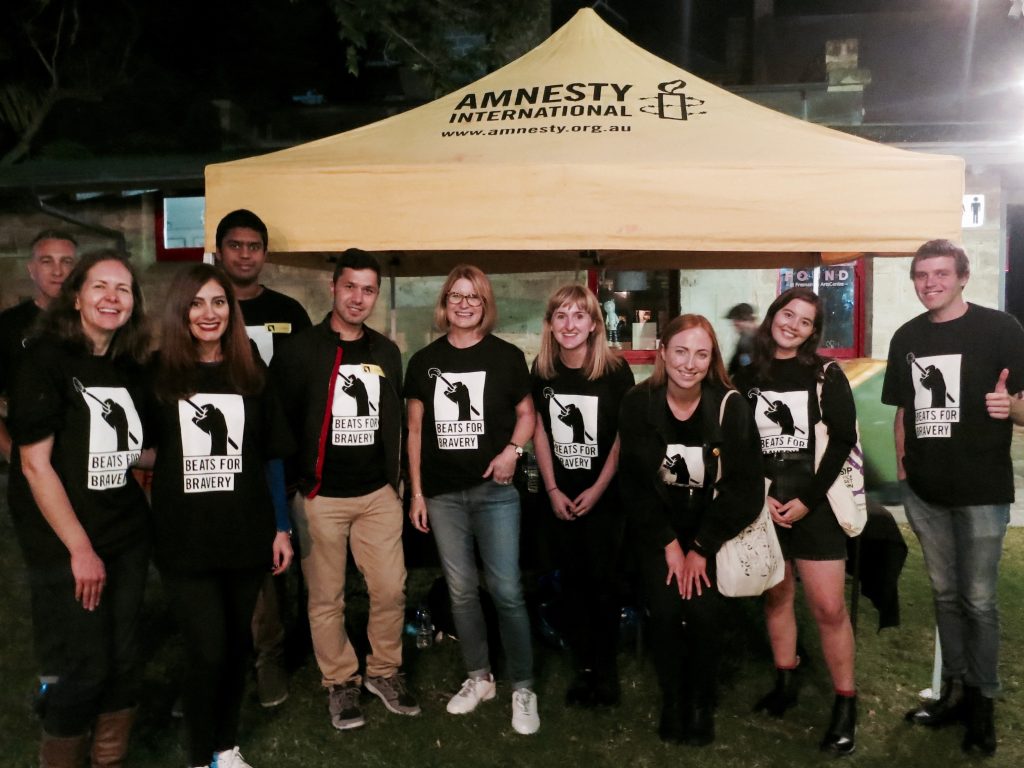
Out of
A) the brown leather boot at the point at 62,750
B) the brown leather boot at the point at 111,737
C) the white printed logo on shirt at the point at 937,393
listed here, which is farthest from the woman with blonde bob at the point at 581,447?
the brown leather boot at the point at 62,750

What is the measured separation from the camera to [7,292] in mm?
8312

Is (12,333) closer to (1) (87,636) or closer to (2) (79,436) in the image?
(2) (79,436)

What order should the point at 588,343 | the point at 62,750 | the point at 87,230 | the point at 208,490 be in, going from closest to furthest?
the point at 62,750, the point at 208,490, the point at 588,343, the point at 87,230

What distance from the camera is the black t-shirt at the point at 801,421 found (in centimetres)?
276

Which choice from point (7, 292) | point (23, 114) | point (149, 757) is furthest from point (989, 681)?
point (23, 114)

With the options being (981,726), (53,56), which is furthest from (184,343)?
(53,56)

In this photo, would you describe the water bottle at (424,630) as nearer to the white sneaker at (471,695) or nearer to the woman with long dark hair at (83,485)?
the white sneaker at (471,695)

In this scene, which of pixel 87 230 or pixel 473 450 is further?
pixel 87 230

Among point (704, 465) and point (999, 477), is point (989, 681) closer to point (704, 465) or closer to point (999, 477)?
point (999, 477)

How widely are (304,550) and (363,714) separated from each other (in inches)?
29.1

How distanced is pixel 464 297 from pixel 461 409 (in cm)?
44

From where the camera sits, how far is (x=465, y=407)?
2936mm

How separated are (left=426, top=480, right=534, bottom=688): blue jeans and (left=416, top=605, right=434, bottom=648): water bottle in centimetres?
81

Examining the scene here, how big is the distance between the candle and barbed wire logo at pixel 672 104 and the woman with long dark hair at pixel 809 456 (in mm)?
1071
